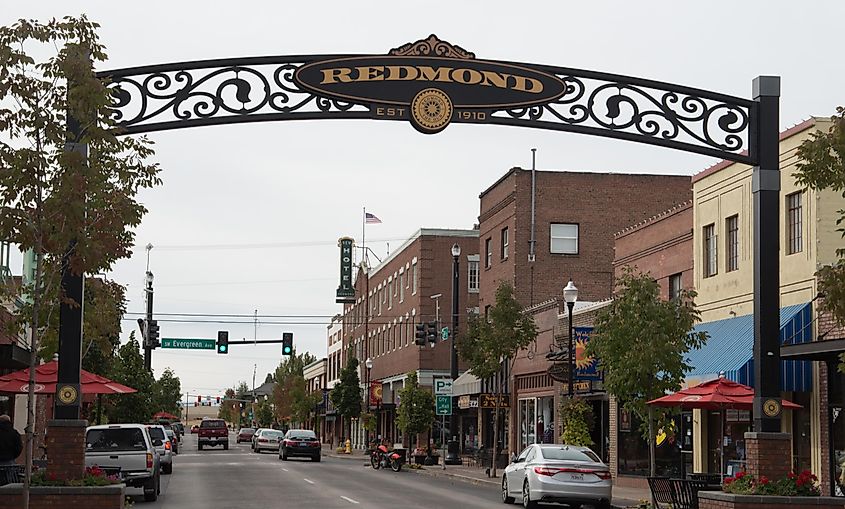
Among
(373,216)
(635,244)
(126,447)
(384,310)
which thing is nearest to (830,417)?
(635,244)

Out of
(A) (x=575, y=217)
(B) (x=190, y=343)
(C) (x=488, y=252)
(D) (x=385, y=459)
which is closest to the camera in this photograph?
(D) (x=385, y=459)

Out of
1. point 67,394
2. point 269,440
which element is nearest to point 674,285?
point 67,394

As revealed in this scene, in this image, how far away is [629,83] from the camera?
1822 cm

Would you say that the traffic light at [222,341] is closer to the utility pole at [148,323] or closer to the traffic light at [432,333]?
the utility pole at [148,323]

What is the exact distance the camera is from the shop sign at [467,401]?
163 feet

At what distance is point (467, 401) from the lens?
51.1 meters

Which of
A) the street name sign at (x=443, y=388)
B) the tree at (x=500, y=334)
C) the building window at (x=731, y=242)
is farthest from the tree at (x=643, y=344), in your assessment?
the street name sign at (x=443, y=388)

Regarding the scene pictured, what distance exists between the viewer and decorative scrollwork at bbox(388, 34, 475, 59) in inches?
706

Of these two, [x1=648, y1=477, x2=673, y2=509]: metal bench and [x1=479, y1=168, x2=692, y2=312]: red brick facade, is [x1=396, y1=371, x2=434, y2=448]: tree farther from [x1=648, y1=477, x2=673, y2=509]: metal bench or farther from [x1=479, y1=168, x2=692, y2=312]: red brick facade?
[x1=648, y1=477, x2=673, y2=509]: metal bench

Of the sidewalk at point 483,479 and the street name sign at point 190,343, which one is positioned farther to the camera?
the street name sign at point 190,343

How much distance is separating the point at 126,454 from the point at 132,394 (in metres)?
32.2

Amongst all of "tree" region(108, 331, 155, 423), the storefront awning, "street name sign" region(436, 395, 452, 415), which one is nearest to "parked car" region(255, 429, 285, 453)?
"tree" region(108, 331, 155, 423)

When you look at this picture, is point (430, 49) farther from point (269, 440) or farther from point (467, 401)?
point (269, 440)

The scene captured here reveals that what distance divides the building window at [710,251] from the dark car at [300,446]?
30.0 meters
